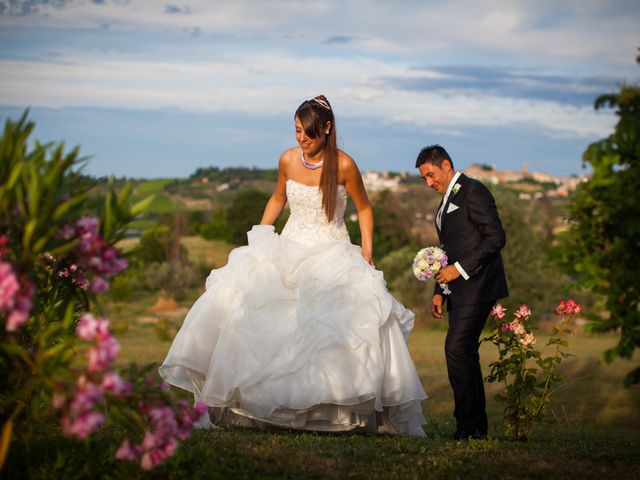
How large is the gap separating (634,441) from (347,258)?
3.62m

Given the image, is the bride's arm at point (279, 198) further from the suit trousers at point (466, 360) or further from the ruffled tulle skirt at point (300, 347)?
the suit trousers at point (466, 360)

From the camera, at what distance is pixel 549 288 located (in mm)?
39719

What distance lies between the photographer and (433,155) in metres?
8.48

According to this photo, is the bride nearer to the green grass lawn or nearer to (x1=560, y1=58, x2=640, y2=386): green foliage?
the green grass lawn

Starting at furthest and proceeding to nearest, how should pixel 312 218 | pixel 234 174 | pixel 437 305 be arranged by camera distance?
1. pixel 234 174
2. pixel 312 218
3. pixel 437 305

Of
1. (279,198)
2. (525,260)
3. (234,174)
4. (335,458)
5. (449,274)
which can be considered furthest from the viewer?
(234,174)

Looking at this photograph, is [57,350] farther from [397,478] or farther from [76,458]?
[397,478]

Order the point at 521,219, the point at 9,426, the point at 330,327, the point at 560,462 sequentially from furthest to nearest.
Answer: the point at 521,219, the point at 330,327, the point at 560,462, the point at 9,426

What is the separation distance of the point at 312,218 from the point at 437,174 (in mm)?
1579

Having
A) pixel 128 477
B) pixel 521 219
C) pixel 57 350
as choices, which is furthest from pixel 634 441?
pixel 521 219

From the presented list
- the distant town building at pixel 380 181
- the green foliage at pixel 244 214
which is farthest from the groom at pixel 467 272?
the distant town building at pixel 380 181

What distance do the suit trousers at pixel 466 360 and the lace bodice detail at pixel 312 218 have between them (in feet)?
5.53

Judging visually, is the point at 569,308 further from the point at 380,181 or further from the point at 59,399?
the point at 380,181

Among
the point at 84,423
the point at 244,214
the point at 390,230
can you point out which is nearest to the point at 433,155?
the point at 84,423
